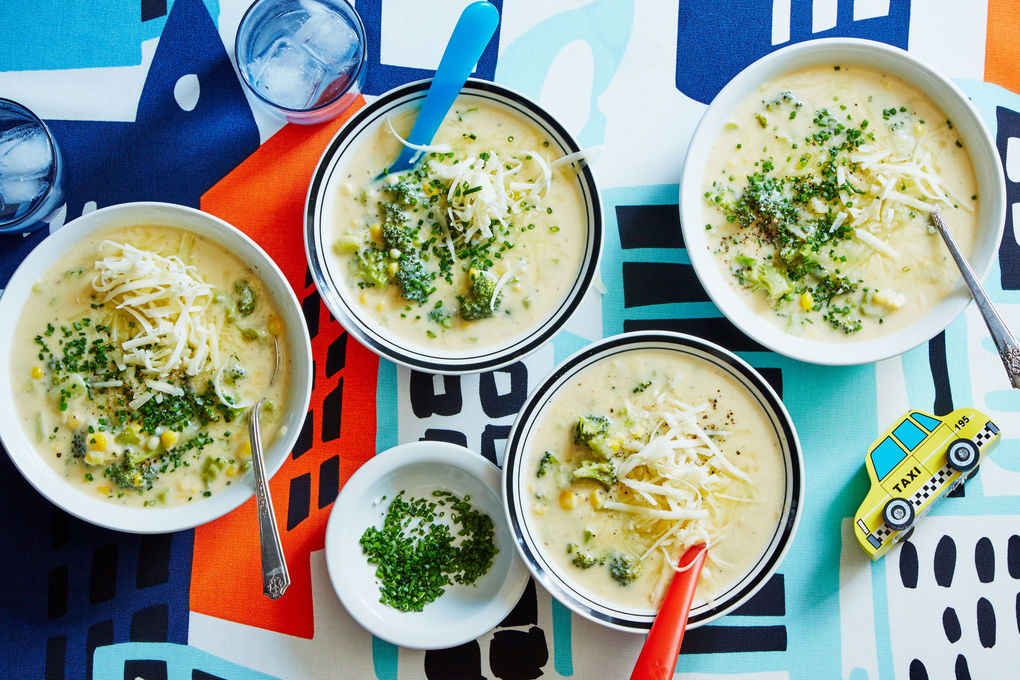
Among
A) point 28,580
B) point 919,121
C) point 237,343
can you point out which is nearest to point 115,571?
point 28,580

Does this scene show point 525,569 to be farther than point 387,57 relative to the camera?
No

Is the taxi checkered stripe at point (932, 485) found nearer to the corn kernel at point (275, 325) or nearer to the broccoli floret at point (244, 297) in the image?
the corn kernel at point (275, 325)

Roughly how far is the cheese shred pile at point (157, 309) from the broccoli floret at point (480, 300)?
82cm

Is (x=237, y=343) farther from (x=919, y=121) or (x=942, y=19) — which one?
(x=942, y=19)

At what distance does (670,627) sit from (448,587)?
787mm

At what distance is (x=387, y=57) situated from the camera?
2.57 meters

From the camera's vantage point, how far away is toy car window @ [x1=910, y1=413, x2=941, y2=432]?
2508 millimetres

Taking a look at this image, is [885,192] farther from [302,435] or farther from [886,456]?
[302,435]

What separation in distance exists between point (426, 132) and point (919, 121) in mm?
1729

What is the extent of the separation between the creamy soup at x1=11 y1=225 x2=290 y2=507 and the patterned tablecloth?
255 millimetres

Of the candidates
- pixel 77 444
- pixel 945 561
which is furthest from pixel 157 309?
pixel 945 561

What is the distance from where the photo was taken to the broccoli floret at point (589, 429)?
89.9 inches

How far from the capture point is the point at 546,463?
2.35 m

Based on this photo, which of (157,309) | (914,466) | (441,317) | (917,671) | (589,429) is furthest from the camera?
(917,671)
